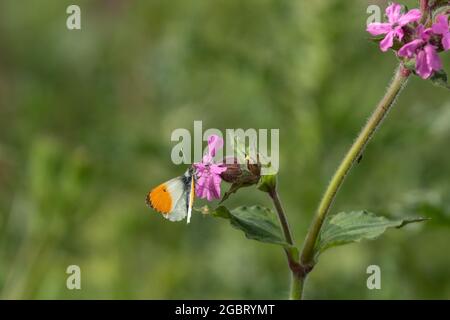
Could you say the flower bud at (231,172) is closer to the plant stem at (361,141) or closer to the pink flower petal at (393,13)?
the plant stem at (361,141)

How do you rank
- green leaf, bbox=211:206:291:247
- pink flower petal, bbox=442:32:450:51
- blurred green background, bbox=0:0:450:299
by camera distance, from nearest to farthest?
pink flower petal, bbox=442:32:450:51 < green leaf, bbox=211:206:291:247 < blurred green background, bbox=0:0:450:299

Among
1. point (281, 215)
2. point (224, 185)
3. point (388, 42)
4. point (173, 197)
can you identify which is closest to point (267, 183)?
point (281, 215)

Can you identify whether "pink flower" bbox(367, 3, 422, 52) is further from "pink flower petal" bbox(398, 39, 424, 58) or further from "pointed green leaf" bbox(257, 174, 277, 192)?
"pointed green leaf" bbox(257, 174, 277, 192)

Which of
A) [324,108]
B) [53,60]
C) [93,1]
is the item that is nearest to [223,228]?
[324,108]

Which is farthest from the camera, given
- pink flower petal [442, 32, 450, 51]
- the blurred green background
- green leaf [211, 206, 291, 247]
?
the blurred green background

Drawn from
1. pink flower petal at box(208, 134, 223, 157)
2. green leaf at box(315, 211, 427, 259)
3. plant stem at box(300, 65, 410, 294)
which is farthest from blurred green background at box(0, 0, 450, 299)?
pink flower petal at box(208, 134, 223, 157)

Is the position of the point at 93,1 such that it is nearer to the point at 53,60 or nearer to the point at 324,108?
the point at 53,60

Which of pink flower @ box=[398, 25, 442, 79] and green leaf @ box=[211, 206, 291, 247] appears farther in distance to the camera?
green leaf @ box=[211, 206, 291, 247]

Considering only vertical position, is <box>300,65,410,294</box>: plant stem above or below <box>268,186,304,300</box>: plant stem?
above
